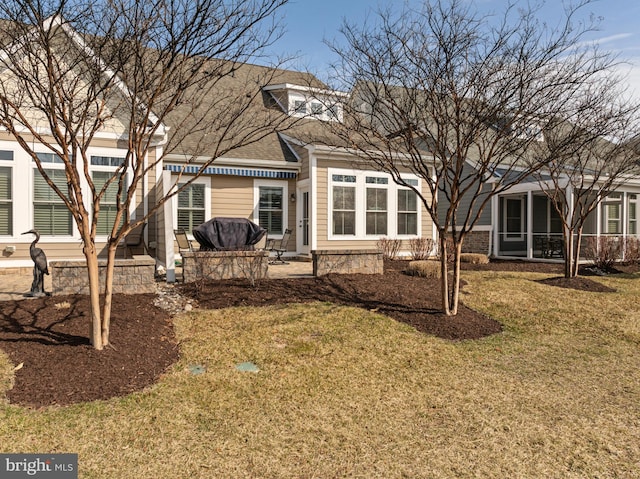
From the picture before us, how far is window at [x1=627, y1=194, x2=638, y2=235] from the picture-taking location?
56.1 feet

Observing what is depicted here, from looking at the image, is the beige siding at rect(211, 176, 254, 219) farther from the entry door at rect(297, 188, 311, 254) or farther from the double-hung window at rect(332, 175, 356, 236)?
the double-hung window at rect(332, 175, 356, 236)

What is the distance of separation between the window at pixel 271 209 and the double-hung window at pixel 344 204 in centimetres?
168

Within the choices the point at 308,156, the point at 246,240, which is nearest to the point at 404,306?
the point at 246,240

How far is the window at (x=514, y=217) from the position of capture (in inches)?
715

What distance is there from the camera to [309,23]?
21.1 feet

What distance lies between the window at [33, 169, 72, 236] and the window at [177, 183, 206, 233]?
282 cm

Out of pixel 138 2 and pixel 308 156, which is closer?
pixel 138 2

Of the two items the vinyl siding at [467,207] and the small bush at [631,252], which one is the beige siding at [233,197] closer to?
the vinyl siding at [467,207]

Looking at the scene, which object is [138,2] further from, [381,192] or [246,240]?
[381,192]

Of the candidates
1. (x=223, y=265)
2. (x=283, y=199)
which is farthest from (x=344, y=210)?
(x=223, y=265)

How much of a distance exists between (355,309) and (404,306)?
0.84 meters

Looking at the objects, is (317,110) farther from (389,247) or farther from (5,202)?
(5,202)

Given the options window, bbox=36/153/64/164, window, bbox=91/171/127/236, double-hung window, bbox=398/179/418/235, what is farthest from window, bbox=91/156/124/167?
double-hung window, bbox=398/179/418/235

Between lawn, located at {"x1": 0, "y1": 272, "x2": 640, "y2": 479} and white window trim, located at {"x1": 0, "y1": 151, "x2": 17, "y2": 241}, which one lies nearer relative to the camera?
lawn, located at {"x1": 0, "y1": 272, "x2": 640, "y2": 479}
